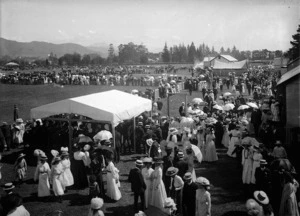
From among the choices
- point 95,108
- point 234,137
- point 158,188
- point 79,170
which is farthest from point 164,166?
point 234,137

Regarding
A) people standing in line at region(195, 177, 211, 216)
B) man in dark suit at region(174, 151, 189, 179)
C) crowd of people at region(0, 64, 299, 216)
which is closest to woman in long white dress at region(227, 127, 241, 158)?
crowd of people at region(0, 64, 299, 216)

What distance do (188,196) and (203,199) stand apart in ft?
1.23

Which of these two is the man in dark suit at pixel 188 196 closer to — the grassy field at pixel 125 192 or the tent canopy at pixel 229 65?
the grassy field at pixel 125 192

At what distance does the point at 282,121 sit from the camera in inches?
653

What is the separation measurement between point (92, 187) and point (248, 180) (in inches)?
190

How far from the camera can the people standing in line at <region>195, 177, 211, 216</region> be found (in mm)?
7043

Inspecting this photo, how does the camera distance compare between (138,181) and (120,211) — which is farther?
(120,211)

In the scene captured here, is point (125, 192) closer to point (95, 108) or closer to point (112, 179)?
point (112, 179)

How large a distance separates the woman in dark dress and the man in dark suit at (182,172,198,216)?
4.22 metres

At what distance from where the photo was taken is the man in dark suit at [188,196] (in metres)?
7.32

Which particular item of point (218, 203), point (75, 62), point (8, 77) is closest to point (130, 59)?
point (75, 62)

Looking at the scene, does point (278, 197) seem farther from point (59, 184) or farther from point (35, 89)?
point (35, 89)

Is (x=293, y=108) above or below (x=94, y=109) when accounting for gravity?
below

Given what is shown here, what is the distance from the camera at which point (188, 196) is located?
24.0ft
